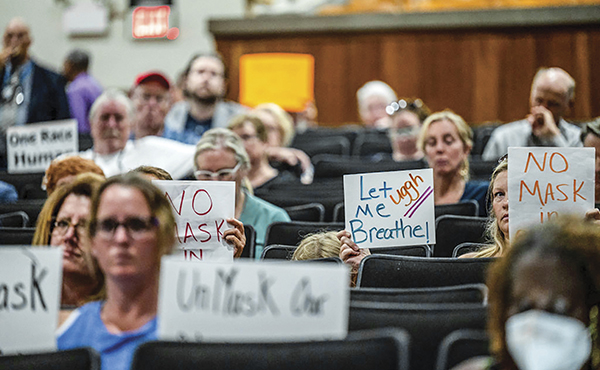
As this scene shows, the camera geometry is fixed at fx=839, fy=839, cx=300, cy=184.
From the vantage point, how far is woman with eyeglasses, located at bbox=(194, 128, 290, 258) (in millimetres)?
4301

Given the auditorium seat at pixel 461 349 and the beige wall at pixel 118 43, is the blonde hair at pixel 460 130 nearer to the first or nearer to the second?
the auditorium seat at pixel 461 349

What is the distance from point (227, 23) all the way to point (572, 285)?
29.5 feet

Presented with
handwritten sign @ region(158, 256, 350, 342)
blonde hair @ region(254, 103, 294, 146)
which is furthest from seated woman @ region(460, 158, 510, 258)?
blonde hair @ region(254, 103, 294, 146)

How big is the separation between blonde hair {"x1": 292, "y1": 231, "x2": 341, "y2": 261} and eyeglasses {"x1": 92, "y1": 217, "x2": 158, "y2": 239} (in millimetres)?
1072

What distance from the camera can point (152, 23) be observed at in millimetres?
13023

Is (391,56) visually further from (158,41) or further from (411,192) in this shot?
(411,192)

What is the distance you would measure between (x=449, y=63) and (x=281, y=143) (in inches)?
150

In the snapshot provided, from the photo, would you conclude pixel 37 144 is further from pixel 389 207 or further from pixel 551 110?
pixel 551 110

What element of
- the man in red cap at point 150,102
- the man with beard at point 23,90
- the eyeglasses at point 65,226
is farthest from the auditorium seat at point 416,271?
the man with beard at point 23,90

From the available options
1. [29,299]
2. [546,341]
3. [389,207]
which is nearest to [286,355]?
[546,341]

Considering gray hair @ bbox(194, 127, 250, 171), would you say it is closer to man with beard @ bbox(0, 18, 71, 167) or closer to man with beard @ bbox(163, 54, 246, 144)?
man with beard @ bbox(163, 54, 246, 144)

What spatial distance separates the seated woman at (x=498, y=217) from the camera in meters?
3.39

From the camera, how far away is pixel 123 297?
2.32 meters

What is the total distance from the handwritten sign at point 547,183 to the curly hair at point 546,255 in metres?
1.39
